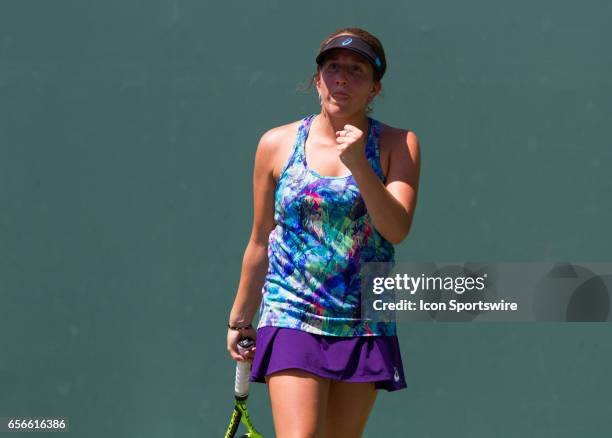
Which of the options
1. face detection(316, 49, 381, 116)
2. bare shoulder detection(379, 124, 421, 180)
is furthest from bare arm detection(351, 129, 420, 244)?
face detection(316, 49, 381, 116)

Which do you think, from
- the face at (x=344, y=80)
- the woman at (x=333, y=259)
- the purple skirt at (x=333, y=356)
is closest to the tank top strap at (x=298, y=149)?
the woman at (x=333, y=259)

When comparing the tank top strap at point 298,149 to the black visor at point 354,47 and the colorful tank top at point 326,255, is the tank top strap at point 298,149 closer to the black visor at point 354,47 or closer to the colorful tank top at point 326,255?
the colorful tank top at point 326,255

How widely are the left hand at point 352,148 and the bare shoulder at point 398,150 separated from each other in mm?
237

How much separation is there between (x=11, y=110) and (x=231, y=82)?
0.92 metres

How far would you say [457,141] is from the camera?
5.17m

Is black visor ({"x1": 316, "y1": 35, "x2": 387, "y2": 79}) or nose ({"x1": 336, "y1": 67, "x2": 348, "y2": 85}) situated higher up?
black visor ({"x1": 316, "y1": 35, "x2": 387, "y2": 79})

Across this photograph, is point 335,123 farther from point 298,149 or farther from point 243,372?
point 243,372

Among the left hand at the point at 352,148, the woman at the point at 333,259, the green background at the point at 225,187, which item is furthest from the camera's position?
the green background at the point at 225,187

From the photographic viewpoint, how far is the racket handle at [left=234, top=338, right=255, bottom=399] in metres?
3.85

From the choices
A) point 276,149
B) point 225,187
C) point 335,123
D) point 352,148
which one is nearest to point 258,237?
point 276,149

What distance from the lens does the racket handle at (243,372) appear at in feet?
12.6

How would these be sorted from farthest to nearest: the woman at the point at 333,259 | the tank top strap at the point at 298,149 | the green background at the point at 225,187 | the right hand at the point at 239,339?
the green background at the point at 225,187, the right hand at the point at 239,339, the tank top strap at the point at 298,149, the woman at the point at 333,259

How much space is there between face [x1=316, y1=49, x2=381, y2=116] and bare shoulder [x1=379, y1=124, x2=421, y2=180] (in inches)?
5.0

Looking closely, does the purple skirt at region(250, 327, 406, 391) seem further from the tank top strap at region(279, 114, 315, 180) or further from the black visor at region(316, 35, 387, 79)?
the black visor at region(316, 35, 387, 79)
